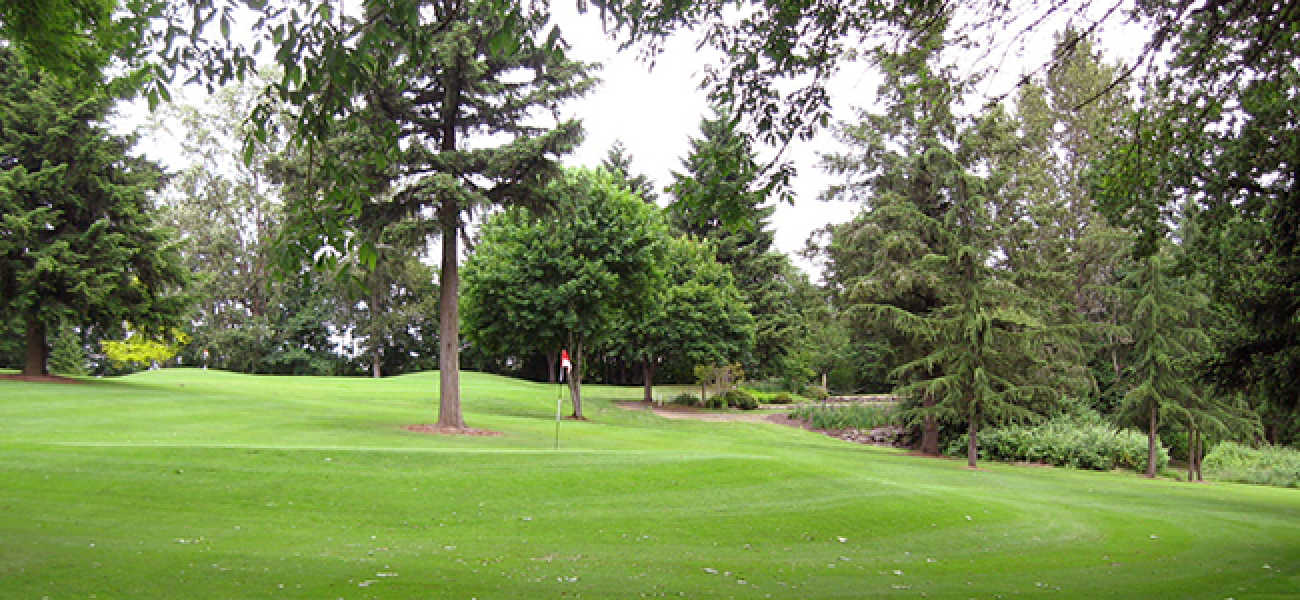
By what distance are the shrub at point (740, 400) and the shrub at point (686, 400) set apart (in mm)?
1721

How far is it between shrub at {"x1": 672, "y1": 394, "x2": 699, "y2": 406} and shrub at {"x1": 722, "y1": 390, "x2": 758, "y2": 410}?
172 cm

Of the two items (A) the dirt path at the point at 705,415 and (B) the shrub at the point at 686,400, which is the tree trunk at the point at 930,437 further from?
(B) the shrub at the point at 686,400

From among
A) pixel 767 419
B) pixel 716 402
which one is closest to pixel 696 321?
pixel 716 402

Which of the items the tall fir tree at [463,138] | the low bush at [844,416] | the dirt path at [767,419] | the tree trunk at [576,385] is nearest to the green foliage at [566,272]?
the tree trunk at [576,385]

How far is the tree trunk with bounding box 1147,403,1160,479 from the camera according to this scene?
2190 cm

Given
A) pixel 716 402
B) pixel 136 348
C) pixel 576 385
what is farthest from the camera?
pixel 136 348

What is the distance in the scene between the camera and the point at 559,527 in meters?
9.56

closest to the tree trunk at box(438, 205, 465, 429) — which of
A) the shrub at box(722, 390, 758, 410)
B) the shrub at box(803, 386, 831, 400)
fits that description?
the shrub at box(722, 390, 758, 410)

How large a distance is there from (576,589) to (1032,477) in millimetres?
16081

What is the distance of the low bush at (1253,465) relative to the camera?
24.2m

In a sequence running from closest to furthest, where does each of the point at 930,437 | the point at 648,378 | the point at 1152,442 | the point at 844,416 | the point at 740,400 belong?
1. the point at 1152,442
2. the point at 930,437
3. the point at 844,416
4. the point at 740,400
5. the point at 648,378

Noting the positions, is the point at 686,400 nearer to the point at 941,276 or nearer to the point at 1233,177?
the point at 941,276

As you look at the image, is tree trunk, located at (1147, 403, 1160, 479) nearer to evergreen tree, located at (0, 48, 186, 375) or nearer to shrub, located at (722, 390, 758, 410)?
shrub, located at (722, 390, 758, 410)

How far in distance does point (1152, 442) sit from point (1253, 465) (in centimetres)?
660
